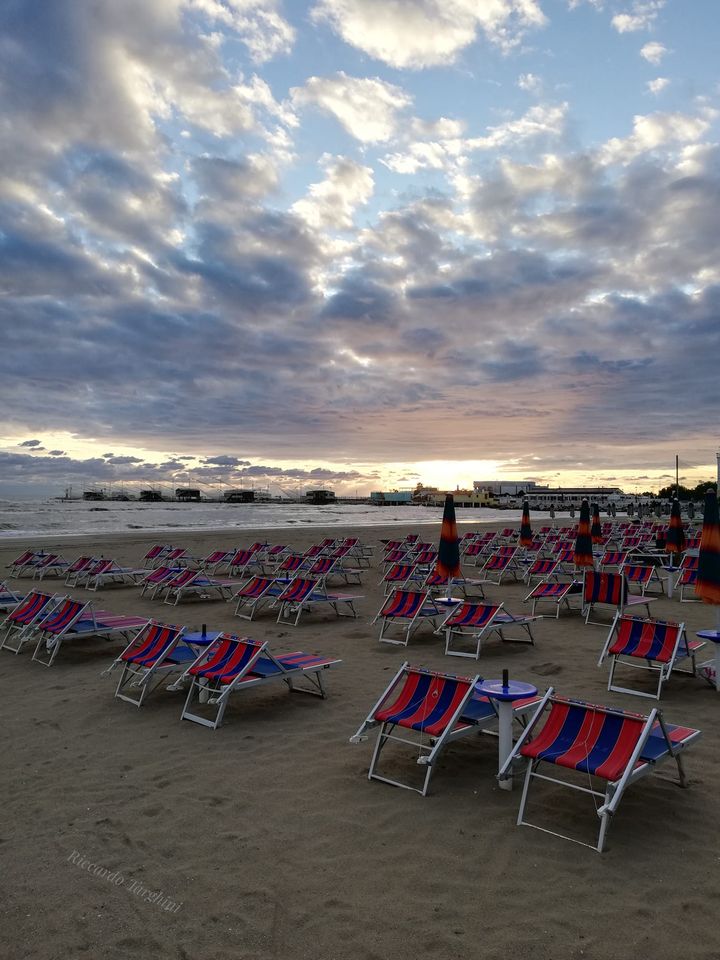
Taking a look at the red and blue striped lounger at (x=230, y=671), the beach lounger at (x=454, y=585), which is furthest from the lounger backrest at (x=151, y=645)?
the beach lounger at (x=454, y=585)

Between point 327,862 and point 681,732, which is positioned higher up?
point 681,732

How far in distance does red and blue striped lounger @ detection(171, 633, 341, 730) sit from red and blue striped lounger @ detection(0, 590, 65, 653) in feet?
9.92

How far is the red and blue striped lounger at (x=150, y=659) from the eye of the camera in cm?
588

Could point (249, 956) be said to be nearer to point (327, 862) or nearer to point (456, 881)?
point (327, 862)

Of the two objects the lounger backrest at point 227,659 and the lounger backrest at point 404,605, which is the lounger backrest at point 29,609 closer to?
the lounger backrest at point 227,659

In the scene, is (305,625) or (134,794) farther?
(305,625)

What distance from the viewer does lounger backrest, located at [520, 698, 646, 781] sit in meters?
3.51

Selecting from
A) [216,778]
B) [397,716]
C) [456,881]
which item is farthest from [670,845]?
[216,778]

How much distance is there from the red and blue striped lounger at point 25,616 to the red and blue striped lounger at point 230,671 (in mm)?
3023

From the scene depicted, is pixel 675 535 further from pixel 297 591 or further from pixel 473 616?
pixel 297 591

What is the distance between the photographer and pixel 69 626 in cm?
735

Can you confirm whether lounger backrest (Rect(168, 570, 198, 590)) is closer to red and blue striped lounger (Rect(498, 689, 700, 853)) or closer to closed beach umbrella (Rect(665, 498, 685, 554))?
red and blue striped lounger (Rect(498, 689, 700, 853))

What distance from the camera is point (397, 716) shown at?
4.33 m

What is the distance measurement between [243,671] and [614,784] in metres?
2.93
